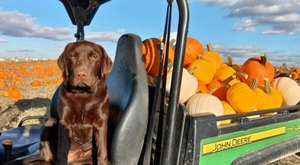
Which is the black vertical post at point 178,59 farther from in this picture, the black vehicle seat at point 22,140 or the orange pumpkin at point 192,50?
the black vehicle seat at point 22,140

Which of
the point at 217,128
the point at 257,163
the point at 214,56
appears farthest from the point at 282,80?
the point at 217,128

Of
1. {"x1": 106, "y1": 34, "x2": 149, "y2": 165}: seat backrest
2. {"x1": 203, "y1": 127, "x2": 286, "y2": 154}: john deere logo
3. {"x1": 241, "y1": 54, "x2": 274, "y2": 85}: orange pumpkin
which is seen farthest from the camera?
→ {"x1": 241, "y1": 54, "x2": 274, "y2": 85}: orange pumpkin

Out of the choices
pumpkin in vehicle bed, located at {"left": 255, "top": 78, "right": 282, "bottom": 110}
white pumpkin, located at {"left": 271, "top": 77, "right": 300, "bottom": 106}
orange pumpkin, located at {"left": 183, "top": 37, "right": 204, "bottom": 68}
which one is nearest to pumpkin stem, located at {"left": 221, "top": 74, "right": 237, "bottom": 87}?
pumpkin in vehicle bed, located at {"left": 255, "top": 78, "right": 282, "bottom": 110}

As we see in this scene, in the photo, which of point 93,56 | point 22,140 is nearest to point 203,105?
point 93,56

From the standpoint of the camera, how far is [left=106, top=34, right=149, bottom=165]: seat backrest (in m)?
2.29

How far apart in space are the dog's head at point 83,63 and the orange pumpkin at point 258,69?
1574mm

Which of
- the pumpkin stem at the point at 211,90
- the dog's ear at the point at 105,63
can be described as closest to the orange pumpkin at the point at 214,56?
the pumpkin stem at the point at 211,90

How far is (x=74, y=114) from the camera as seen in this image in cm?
269

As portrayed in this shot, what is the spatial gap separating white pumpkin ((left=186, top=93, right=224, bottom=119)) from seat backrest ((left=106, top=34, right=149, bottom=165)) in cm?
47

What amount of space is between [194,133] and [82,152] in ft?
3.63

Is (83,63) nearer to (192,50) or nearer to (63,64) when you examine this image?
(63,64)

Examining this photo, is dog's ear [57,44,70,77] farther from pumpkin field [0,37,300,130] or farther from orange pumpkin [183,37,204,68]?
orange pumpkin [183,37,204,68]

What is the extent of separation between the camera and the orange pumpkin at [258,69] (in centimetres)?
363

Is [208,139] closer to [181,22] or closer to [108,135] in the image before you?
[181,22]
